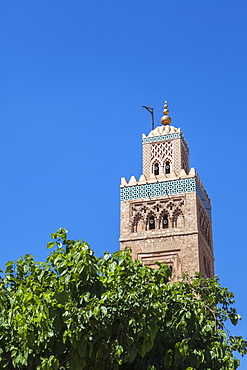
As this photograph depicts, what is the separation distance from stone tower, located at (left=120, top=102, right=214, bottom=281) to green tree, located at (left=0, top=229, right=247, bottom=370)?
39.2 ft

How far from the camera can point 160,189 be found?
74.8 feet

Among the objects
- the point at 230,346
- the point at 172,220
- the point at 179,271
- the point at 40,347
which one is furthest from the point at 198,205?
the point at 40,347

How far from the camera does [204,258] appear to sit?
2242cm

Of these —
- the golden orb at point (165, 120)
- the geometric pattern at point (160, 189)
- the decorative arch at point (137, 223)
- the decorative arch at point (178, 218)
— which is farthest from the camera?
the golden orb at point (165, 120)

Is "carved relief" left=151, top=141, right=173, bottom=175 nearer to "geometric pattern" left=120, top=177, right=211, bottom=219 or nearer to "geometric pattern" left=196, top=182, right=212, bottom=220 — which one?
"geometric pattern" left=120, top=177, right=211, bottom=219

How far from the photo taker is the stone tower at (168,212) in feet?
70.6

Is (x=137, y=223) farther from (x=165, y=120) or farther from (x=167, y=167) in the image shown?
(x=165, y=120)

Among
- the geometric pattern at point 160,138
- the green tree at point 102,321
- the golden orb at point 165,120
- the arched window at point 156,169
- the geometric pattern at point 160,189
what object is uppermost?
the golden orb at point 165,120

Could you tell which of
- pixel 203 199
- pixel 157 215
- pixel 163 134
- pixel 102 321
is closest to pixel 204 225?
pixel 203 199

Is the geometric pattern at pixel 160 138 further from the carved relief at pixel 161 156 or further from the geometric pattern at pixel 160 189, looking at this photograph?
the geometric pattern at pixel 160 189

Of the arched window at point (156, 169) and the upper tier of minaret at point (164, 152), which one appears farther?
the arched window at point (156, 169)

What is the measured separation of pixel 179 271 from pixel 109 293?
13.2 m

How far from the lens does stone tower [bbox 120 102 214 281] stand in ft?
70.6

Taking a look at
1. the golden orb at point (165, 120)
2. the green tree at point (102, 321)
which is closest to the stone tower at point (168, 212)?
the golden orb at point (165, 120)
